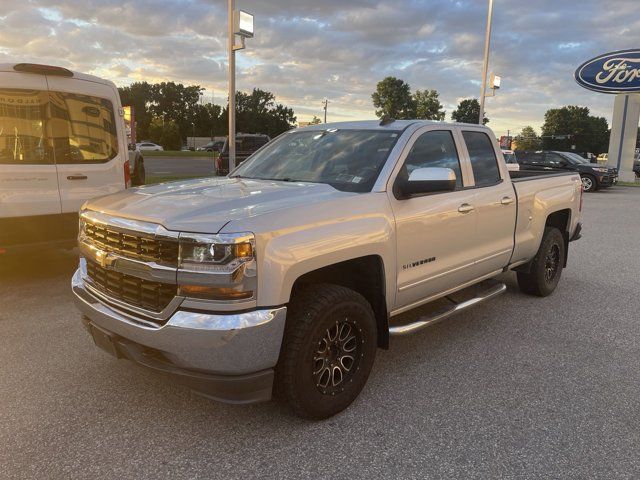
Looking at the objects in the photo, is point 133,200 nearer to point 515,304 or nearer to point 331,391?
point 331,391

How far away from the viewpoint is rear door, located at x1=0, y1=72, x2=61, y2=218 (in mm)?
5293

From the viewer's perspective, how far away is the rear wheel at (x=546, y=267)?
18.0ft

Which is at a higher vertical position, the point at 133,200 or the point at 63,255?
the point at 133,200

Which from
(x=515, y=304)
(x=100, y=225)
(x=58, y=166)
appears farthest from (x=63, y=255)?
(x=515, y=304)

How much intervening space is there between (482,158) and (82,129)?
4405mm

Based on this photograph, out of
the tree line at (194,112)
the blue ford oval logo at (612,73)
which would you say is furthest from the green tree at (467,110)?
the blue ford oval logo at (612,73)

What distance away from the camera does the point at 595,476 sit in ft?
8.44

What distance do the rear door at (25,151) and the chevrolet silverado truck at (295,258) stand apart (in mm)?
2516

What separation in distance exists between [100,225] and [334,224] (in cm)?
140

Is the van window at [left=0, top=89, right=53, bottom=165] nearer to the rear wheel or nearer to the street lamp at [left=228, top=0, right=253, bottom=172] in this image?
Result: the rear wheel

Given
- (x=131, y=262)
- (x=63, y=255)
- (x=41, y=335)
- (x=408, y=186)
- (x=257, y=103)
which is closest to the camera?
(x=131, y=262)

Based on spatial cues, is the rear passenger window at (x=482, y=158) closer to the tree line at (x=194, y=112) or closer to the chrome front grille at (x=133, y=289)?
the chrome front grille at (x=133, y=289)

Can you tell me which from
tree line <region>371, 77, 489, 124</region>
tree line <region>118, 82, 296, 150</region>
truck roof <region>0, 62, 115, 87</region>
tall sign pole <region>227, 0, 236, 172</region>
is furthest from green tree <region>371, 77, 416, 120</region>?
truck roof <region>0, 62, 115, 87</region>

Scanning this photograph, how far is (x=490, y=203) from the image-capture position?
14.6 ft
